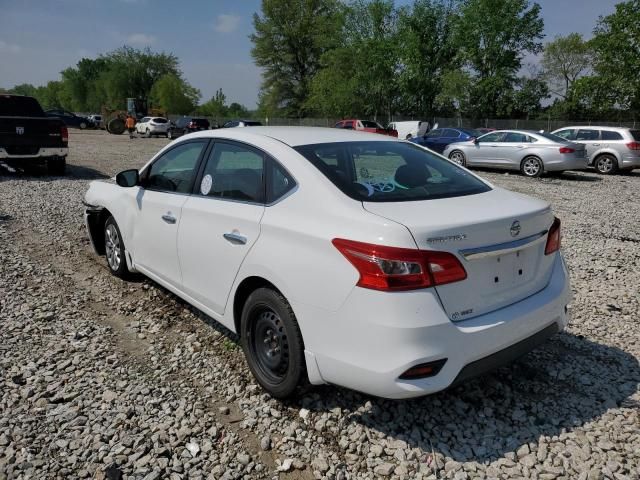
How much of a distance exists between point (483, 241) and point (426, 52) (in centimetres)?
5186

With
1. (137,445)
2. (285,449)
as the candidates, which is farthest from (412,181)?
(137,445)

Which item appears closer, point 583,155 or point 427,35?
point 583,155

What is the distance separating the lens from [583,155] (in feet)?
47.8

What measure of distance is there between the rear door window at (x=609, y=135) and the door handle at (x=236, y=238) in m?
16.9

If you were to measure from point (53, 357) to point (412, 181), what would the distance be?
2.82 metres

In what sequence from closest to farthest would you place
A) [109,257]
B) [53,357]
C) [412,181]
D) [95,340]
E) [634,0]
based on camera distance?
[412,181]
[53,357]
[95,340]
[109,257]
[634,0]

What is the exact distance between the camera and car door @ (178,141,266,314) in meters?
2.95

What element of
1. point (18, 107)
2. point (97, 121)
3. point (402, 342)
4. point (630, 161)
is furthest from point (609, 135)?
point (97, 121)

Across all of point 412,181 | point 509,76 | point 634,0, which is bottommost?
point 412,181

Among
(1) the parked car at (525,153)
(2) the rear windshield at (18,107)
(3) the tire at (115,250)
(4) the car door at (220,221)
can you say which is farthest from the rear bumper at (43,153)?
(1) the parked car at (525,153)

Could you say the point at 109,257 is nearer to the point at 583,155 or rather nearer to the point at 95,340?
the point at 95,340

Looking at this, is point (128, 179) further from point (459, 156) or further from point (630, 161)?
point (630, 161)

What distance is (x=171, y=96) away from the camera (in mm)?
73062

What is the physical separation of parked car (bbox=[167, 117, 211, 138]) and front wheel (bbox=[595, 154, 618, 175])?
2618 centimetres
